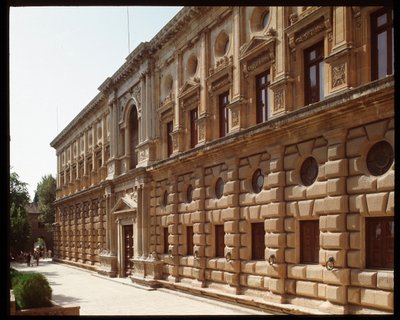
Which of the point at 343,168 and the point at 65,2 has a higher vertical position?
the point at 65,2

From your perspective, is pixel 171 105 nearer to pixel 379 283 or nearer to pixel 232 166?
pixel 232 166

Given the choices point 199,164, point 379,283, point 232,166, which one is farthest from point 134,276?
point 379,283

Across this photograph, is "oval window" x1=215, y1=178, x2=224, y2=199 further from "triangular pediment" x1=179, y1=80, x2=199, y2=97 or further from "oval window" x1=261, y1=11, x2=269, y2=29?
"oval window" x1=261, y1=11, x2=269, y2=29

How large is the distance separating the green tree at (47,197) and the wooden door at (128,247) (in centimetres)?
2392

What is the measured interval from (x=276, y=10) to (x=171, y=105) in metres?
9.24

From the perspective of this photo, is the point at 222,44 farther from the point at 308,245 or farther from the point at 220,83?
the point at 308,245

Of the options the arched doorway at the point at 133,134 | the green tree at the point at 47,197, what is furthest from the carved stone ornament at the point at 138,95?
the green tree at the point at 47,197

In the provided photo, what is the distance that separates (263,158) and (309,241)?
331 cm

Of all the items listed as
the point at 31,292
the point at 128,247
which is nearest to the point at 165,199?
the point at 128,247

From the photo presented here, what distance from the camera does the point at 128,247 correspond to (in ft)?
94.7

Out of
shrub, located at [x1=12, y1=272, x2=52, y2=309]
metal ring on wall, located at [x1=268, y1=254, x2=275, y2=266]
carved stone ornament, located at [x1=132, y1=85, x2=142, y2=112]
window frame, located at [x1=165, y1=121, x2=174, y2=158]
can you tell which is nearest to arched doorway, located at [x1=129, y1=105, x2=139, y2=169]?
carved stone ornament, located at [x1=132, y1=85, x2=142, y2=112]

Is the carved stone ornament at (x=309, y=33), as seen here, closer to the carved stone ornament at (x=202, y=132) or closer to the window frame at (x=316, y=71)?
the window frame at (x=316, y=71)

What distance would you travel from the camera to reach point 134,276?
25859mm

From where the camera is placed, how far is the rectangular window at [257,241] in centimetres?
1658
